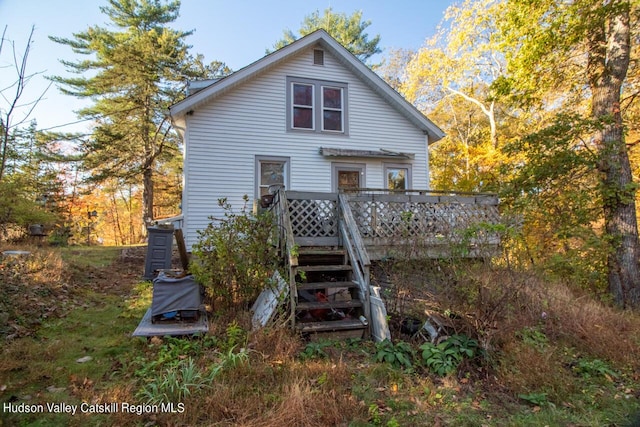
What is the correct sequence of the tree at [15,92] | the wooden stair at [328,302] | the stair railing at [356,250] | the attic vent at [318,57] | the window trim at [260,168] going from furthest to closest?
the attic vent at [318,57] < the window trim at [260,168] < the stair railing at [356,250] < the wooden stair at [328,302] < the tree at [15,92]

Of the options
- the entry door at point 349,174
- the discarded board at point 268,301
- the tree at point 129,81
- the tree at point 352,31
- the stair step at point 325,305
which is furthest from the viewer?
the tree at point 352,31

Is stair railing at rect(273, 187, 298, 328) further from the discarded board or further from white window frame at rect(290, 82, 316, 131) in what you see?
white window frame at rect(290, 82, 316, 131)

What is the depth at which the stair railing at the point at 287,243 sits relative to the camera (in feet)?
15.5

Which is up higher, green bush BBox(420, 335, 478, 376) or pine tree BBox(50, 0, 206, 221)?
pine tree BBox(50, 0, 206, 221)

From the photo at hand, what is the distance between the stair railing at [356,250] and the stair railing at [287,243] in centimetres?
109

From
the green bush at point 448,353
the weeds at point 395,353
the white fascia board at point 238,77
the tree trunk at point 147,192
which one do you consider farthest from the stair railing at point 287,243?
the tree trunk at point 147,192

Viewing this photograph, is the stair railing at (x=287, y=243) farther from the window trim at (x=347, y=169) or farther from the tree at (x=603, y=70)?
the tree at (x=603, y=70)

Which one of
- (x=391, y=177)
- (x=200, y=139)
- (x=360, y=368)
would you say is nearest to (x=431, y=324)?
(x=360, y=368)

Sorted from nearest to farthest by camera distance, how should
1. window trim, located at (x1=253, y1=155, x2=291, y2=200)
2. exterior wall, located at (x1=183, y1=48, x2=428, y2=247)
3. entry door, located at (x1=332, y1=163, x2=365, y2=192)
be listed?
exterior wall, located at (x1=183, y1=48, x2=428, y2=247) < window trim, located at (x1=253, y1=155, x2=291, y2=200) < entry door, located at (x1=332, y1=163, x2=365, y2=192)

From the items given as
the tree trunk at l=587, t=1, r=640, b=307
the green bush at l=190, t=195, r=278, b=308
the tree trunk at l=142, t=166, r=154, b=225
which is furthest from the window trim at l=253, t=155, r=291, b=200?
the tree trunk at l=142, t=166, r=154, b=225

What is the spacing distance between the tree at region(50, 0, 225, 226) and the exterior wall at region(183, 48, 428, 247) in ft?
35.5

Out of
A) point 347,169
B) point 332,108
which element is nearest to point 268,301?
point 347,169

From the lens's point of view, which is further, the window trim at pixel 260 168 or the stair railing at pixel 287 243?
the window trim at pixel 260 168

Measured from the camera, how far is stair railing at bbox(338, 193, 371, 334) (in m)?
5.04
